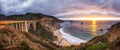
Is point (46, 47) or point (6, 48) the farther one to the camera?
point (46, 47)

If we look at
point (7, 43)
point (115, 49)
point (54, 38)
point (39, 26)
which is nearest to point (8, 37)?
point (7, 43)

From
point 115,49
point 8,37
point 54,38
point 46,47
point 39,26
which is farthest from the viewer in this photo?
point 39,26

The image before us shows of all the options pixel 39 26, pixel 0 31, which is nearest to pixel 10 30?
pixel 0 31

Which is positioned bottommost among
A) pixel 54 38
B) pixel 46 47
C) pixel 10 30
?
pixel 54 38

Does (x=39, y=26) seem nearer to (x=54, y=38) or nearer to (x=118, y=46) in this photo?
(x=54, y=38)

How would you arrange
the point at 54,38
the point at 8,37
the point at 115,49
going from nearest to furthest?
the point at 115,49 < the point at 8,37 < the point at 54,38

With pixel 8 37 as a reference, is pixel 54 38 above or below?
below

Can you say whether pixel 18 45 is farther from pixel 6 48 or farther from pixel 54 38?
pixel 54 38

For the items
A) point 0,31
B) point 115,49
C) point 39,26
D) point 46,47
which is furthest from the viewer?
point 39,26

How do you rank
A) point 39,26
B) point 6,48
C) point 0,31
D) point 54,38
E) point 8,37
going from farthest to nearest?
point 39,26
point 54,38
point 0,31
point 8,37
point 6,48
